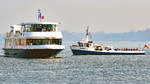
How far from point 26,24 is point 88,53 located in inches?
1801

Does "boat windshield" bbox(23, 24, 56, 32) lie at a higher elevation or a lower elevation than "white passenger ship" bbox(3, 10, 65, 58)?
higher

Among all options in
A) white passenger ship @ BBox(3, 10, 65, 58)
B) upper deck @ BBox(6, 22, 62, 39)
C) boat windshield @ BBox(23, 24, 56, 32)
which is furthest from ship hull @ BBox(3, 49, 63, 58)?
boat windshield @ BBox(23, 24, 56, 32)

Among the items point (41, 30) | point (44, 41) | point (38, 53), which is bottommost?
point (38, 53)

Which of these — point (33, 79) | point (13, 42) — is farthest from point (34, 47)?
point (33, 79)

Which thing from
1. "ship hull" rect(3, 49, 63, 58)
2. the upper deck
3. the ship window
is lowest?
"ship hull" rect(3, 49, 63, 58)

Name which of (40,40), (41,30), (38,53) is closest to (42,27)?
(41,30)

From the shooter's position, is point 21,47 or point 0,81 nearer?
point 0,81

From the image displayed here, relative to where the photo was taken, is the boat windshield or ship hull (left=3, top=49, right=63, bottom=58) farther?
the boat windshield

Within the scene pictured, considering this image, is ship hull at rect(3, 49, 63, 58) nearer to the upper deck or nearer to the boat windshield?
the upper deck

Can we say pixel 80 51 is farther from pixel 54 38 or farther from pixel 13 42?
pixel 54 38

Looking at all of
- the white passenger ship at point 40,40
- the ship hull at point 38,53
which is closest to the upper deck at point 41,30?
the white passenger ship at point 40,40

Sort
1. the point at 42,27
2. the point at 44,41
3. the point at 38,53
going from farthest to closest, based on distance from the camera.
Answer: the point at 42,27, the point at 38,53, the point at 44,41

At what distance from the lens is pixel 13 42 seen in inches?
4626

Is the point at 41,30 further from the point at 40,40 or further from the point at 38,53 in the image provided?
the point at 38,53
